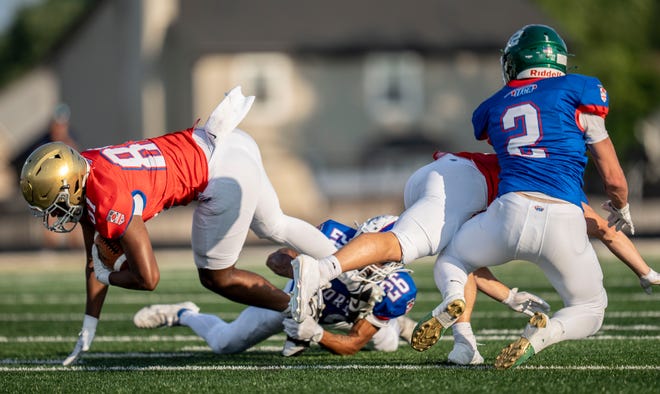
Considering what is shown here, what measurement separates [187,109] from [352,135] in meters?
4.73

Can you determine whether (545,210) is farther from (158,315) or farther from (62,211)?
(158,315)

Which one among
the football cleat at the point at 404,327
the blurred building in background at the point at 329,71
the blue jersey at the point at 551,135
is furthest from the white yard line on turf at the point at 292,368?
the blurred building in background at the point at 329,71

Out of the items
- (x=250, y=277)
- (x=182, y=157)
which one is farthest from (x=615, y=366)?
(x=182, y=157)

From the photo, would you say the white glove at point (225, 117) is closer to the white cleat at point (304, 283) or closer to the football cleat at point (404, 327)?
the white cleat at point (304, 283)

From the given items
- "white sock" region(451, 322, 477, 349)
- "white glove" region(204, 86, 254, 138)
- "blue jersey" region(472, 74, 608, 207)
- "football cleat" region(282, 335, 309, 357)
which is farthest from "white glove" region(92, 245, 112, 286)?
"blue jersey" region(472, 74, 608, 207)

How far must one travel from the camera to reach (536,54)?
4.96 meters

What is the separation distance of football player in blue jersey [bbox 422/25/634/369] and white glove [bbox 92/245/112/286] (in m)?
1.55

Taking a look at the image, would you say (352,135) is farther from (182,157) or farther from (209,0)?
(182,157)

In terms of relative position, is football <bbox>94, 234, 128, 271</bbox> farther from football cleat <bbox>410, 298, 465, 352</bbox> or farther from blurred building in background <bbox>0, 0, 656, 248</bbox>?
blurred building in background <bbox>0, 0, 656, 248</bbox>

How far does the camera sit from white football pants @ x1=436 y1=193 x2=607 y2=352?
15.3ft

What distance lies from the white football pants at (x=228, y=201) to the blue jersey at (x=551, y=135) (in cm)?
125

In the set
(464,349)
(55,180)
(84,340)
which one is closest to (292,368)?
(464,349)

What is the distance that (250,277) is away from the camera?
5.39 meters

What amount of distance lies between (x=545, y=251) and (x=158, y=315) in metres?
2.36
